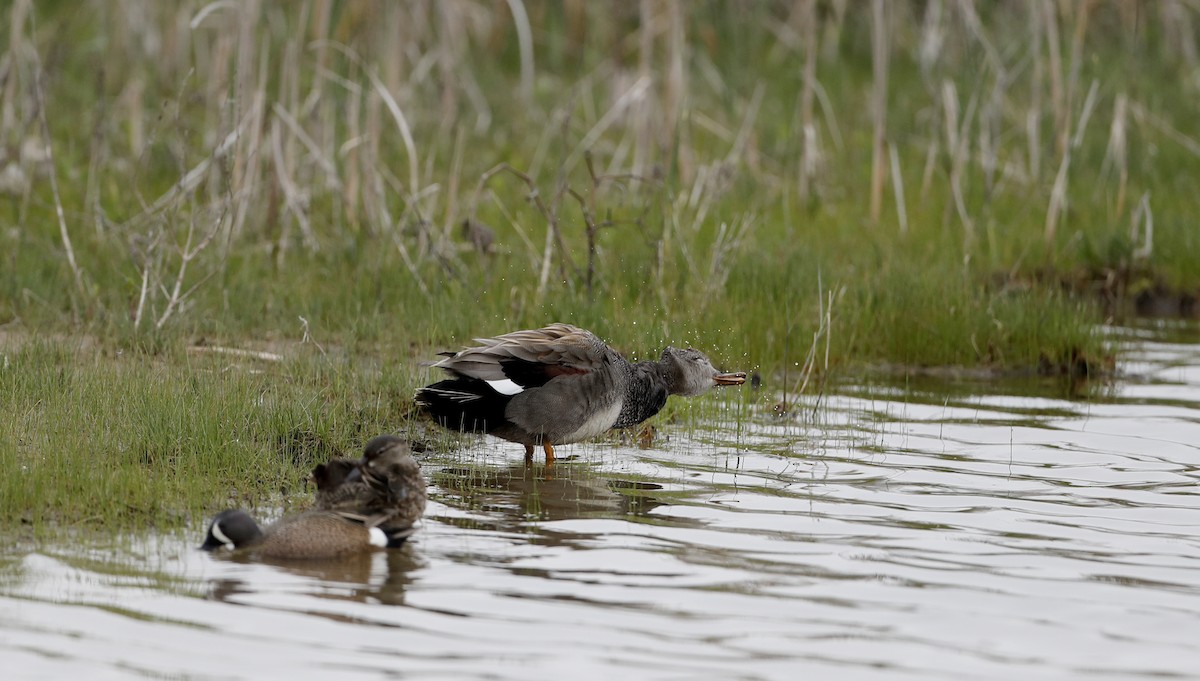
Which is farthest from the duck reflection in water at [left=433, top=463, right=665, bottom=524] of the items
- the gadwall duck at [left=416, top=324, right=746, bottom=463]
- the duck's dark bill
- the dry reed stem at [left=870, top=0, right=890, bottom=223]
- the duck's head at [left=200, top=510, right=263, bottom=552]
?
the dry reed stem at [left=870, top=0, right=890, bottom=223]

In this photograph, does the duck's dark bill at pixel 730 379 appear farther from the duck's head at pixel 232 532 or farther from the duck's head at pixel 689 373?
the duck's head at pixel 232 532

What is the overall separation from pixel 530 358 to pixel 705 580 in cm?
202

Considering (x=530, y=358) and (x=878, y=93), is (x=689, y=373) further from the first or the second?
(x=878, y=93)

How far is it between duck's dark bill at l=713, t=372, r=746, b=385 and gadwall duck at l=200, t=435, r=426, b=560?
7.48 feet

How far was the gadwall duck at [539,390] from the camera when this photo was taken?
6.84 meters

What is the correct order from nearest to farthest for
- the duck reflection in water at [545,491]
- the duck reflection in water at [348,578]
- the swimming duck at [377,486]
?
1. the duck reflection in water at [348,578]
2. the swimming duck at [377,486]
3. the duck reflection in water at [545,491]

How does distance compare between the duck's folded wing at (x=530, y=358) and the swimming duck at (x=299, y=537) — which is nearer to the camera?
the swimming duck at (x=299, y=537)

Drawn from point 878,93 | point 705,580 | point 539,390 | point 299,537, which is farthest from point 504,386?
point 878,93

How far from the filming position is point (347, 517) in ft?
18.2

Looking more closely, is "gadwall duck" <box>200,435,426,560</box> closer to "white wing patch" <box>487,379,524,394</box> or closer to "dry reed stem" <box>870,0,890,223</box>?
"white wing patch" <box>487,379,524,394</box>

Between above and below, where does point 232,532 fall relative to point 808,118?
below

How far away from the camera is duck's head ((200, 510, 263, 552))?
17.2 feet

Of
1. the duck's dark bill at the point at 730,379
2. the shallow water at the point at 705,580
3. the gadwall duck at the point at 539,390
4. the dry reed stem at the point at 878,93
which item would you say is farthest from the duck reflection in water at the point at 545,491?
the dry reed stem at the point at 878,93

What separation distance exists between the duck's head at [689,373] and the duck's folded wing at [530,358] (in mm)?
472
